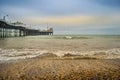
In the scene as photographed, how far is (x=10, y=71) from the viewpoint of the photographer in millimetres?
4980

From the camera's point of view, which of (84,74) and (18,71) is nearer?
(84,74)

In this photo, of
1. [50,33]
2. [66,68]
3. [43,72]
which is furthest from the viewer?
[50,33]

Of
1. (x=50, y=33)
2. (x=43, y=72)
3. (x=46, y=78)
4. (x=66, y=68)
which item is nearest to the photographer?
(x=46, y=78)

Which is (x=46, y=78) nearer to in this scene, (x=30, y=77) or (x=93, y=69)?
(x=30, y=77)

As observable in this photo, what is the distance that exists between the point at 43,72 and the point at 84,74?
46.3 inches

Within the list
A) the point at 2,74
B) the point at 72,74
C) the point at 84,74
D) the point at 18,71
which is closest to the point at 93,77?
the point at 84,74

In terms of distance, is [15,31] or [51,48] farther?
[15,31]

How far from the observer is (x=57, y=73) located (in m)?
4.66

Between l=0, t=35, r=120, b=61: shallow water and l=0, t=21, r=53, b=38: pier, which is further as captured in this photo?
l=0, t=21, r=53, b=38: pier

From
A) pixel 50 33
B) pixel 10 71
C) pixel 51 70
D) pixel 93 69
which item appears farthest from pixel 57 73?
pixel 50 33

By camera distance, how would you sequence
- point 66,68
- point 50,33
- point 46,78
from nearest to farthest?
point 46,78
point 66,68
point 50,33

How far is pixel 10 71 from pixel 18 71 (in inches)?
10.0

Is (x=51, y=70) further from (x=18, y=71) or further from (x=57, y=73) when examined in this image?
(x=18, y=71)

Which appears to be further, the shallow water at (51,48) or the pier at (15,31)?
the pier at (15,31)
